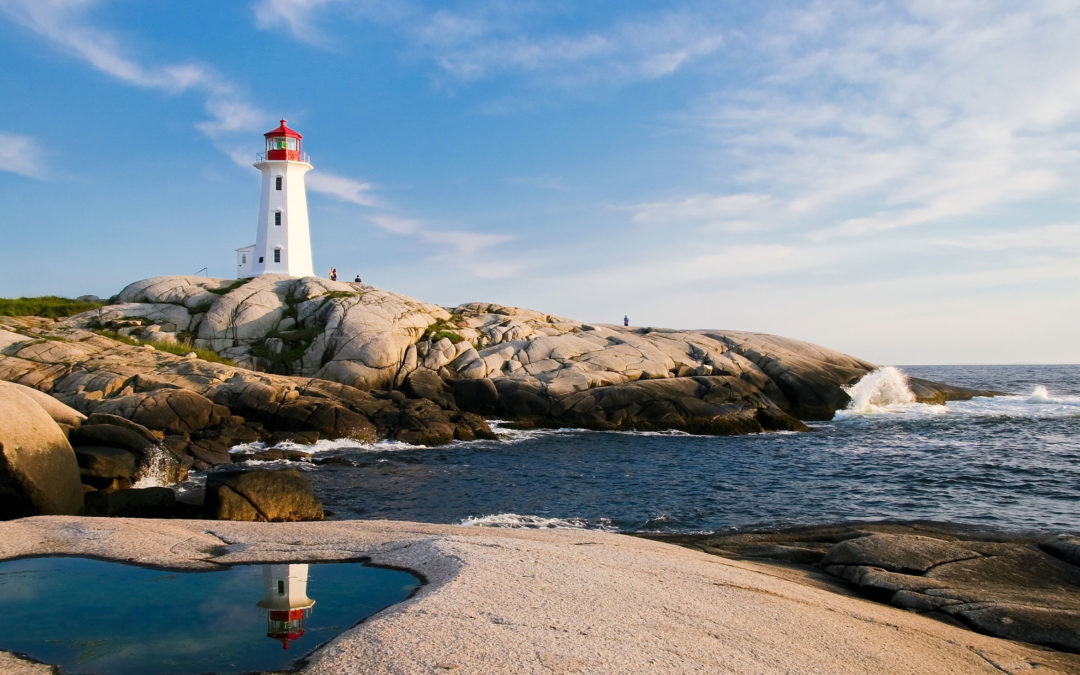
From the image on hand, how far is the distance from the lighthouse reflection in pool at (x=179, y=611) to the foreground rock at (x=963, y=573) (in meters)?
7.05

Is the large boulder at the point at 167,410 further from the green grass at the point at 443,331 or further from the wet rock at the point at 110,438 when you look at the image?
the green grass at the point at 443,331

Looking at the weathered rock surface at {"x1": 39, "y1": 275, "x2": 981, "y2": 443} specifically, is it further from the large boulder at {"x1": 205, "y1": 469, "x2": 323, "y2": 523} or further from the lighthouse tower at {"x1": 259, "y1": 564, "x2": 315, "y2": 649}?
the lighthouse tower at {"x1": 259, "y1": 564, "x2": 315, "y2": 649}

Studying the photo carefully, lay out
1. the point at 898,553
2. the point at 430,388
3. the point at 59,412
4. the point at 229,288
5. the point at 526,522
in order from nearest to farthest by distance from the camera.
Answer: the point at 898,553 < the point at 526,522 < the point at 59,412 < the point at 430,388 < the point at 229,288

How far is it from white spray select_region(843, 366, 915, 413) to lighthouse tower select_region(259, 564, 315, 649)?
1702 inches

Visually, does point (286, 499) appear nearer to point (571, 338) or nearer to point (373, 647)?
point (373, 647)

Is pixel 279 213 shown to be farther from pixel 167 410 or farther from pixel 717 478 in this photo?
pixel 717 478

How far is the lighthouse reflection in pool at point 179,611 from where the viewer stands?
5.82 meters

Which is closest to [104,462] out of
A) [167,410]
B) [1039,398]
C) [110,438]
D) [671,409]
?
[110,438]

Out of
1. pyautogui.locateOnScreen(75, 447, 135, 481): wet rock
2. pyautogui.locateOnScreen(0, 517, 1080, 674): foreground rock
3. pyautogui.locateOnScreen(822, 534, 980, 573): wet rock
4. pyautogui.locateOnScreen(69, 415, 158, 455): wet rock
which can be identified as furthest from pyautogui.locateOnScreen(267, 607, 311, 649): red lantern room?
pyautogui.locateOnScreen(69, 415, 158, 455): wet rock

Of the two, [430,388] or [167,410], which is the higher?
[430,388]

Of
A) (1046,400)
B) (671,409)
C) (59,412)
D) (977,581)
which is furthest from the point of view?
(1046,400)

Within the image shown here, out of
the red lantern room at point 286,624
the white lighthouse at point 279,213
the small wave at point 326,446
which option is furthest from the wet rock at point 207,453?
the white lighthouse at point 279,213

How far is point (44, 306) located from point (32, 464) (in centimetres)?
3805

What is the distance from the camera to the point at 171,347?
40.5m
